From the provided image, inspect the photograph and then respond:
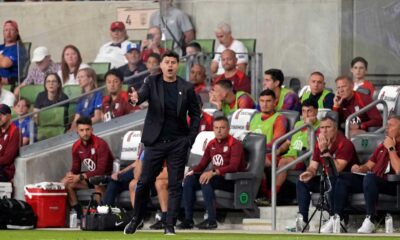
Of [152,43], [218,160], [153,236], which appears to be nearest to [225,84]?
[218,160]

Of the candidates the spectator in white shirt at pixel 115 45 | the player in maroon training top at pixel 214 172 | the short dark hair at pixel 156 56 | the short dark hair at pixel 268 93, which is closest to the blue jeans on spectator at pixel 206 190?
the player in maroon training top at pixel 214 172

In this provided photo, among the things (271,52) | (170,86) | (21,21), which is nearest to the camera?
(170,86)

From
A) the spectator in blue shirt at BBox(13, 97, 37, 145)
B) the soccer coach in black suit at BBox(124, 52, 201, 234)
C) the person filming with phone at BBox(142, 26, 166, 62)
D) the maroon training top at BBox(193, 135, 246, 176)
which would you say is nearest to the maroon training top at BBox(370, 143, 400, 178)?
the maroon training top at BBox(193, 135, 246, 176)

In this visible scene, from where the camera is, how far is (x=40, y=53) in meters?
26.2

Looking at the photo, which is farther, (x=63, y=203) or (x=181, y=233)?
(x=63, y=203)

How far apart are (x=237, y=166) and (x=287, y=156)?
29.8 inches

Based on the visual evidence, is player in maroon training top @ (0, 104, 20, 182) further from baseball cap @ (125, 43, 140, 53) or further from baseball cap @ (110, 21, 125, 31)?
baseball cap @ (110, 21, 125, 31)

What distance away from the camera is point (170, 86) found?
19.0 meters

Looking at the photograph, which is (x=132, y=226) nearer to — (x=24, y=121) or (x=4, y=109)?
(x=4, y=109)

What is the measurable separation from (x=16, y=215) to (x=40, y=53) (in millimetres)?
4317

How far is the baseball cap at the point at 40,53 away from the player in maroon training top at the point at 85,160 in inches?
94.0

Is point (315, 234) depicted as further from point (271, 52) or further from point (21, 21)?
point (21, 21)

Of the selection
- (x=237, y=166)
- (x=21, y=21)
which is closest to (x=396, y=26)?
(x=237, y=166)

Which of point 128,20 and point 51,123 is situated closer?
point 51,123
